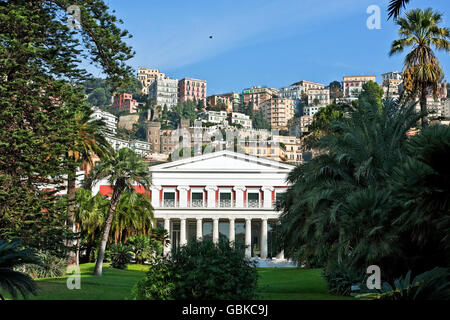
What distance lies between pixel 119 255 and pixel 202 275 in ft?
98.2

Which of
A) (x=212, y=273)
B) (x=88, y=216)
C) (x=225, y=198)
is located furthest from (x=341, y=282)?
(x=225, y=198)

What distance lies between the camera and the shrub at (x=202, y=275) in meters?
12.4

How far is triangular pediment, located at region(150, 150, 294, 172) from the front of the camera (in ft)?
233

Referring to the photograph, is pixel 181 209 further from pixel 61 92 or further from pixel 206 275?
pixel 206 275

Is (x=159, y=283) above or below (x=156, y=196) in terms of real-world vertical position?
below

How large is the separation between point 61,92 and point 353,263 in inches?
564

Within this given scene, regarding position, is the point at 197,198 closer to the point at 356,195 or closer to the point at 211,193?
the point at 211,193

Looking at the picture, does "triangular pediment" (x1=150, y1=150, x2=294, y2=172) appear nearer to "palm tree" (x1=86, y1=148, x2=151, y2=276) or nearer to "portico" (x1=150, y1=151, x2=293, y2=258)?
"portico" (x1=150, y1=151, x2=293, y2=258)

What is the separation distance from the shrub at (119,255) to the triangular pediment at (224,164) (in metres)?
29.9

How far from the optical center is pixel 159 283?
42.3 feet

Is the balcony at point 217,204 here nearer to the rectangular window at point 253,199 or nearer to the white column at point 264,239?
the rectangular window at point 253,199

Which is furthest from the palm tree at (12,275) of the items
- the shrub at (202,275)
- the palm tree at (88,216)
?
the palm tree at (88,216)

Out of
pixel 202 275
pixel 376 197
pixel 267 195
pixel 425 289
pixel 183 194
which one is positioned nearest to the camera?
pixel 425 289

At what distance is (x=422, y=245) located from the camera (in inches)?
577
